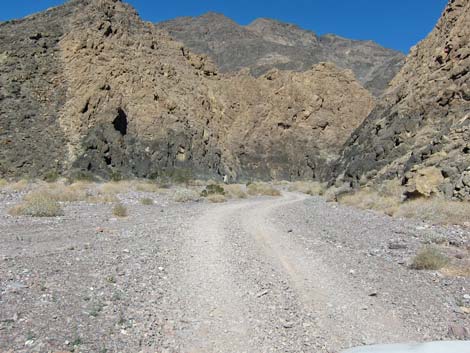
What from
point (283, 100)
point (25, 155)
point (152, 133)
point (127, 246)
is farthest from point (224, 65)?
point (127, 246)

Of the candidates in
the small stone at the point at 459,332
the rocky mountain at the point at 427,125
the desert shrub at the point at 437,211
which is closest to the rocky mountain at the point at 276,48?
the rocky mountain at the point at 427,125

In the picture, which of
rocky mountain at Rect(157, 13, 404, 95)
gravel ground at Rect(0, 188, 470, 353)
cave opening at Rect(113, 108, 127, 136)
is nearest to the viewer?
gravel ground at Rect(0, 188, 470, 353)

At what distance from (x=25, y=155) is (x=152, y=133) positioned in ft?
40.0

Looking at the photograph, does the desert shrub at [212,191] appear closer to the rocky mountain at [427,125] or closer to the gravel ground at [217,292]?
the rocky mountain at [427,125]

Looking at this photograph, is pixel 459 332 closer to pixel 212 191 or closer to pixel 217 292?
pixel 217 292

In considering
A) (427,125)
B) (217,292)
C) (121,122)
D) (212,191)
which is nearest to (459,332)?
(217,292)

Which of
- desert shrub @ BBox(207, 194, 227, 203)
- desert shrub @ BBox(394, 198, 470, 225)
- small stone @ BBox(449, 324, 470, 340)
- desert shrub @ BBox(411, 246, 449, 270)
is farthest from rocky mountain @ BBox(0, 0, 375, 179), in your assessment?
small stone @ BBox(449, 324, 470, 340)

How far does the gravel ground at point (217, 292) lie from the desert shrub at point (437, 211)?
278cm

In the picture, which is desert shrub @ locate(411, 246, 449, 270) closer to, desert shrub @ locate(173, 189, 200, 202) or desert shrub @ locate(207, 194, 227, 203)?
desert shrub @ locate(173, 189, 200, 202)

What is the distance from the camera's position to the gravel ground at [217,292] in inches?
192

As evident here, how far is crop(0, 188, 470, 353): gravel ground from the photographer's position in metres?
4.87

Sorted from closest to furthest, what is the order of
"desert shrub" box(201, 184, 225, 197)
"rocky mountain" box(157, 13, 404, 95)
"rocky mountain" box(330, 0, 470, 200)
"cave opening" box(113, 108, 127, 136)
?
1. "rocky mountain" box(330, 0, 470, 200)
2. "desert shrub" box(201, 184, 225, 197)
3. "cave opening" box(113, 108, 127, 136)
4. "rocky mountain" box(157, 13, 404, 95)

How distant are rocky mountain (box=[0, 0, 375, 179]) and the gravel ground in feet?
82.1

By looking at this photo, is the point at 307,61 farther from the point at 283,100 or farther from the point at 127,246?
the point at 127,246
